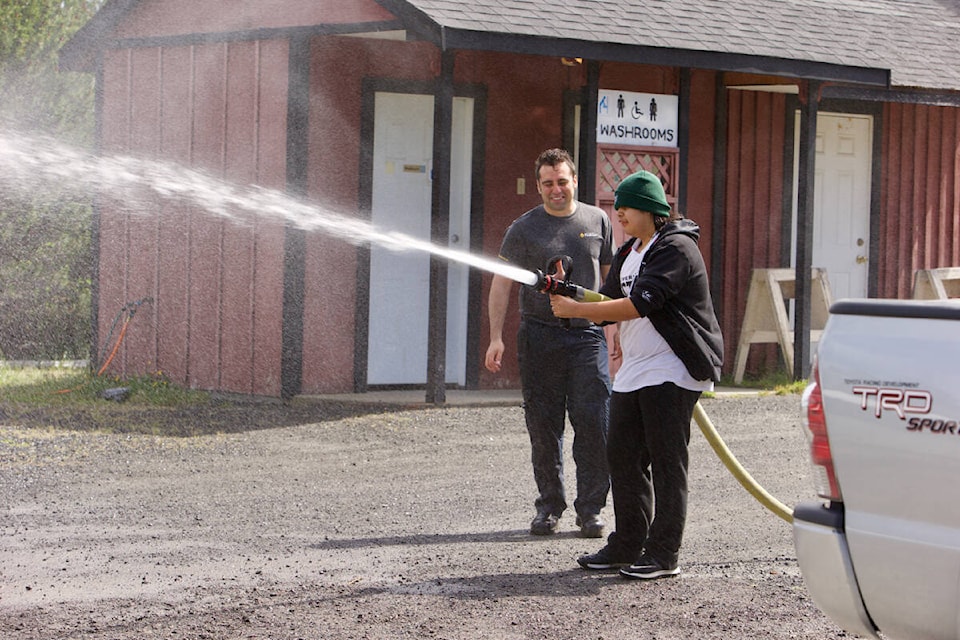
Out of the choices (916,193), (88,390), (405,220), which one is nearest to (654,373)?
(405,220)

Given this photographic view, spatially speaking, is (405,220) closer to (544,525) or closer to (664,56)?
(664,56)

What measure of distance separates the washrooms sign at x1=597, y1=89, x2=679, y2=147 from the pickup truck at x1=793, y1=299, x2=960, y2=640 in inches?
351

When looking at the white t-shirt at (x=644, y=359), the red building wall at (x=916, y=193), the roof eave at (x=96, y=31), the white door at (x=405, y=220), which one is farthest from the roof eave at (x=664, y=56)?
the white t-shirt at (x=644, y=359)

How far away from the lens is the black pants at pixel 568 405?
292 inches

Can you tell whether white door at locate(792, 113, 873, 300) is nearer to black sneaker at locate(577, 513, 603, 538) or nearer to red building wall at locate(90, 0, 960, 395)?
red building wall at locate(90, 0, 960, 395)

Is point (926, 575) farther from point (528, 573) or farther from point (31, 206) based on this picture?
point (31, 206)

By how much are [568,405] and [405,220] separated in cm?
568

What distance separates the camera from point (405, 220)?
13.0 meters

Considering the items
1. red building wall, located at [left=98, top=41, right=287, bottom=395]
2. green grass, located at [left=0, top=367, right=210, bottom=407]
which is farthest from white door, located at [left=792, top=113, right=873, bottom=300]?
green grass, located at [left=0, top=367, right=210, bottom=407]

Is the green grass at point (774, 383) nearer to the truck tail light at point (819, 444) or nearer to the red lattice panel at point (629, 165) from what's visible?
the red lattice panel at point (629, 165)

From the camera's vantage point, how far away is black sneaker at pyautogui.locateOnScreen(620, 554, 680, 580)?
637 centimetres

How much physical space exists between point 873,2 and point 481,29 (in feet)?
23.4

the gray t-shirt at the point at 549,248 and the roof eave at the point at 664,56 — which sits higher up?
the roof eave at the point at 664,56

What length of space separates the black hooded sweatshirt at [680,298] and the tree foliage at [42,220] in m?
13.6
